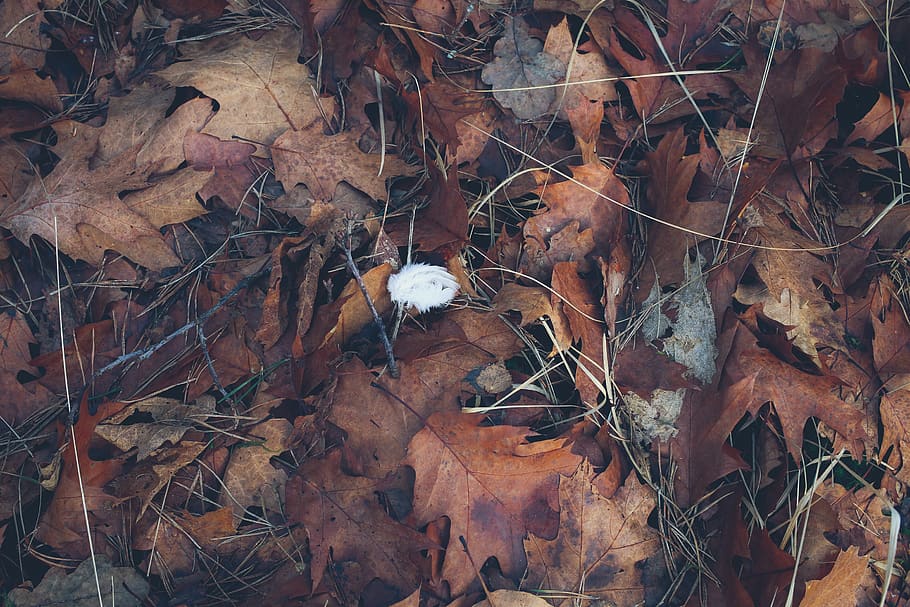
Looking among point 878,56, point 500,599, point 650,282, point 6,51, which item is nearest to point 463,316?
point 650,282

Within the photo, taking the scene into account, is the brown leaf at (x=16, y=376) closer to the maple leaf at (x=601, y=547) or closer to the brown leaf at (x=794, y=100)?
the maple leaf at (x=601, y=547)

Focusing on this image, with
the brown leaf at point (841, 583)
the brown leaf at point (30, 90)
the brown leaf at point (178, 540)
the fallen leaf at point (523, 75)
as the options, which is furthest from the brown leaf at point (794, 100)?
the brown leaf at point (30, 90)

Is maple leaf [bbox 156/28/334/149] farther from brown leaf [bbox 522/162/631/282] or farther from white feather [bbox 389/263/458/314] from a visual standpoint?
brown leaf [bbox 522/162/631/282]

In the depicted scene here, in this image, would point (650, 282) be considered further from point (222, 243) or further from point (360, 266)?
point (222, 243)

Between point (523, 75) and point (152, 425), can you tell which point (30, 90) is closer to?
point (152, 425)

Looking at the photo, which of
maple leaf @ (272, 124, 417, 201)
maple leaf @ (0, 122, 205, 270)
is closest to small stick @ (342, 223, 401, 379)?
maple leaf @ (272, 124, 417, 201)

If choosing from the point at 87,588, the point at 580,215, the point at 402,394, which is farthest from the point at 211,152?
the point at 87,588
